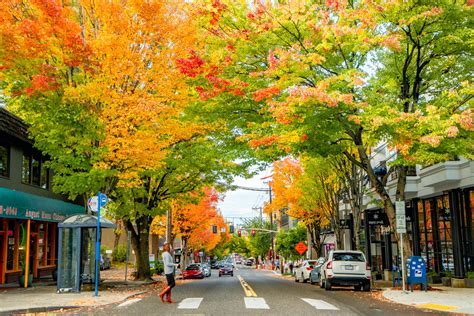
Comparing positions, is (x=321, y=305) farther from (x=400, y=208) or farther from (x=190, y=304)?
(x=400, y=208)

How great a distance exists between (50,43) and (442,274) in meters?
21.0

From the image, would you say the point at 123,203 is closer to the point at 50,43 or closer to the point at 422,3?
the point at 50,43

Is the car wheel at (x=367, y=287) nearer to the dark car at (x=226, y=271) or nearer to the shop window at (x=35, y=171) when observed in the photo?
the shop window at (x=35, y=171)

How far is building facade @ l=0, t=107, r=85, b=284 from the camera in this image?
22.5 metres

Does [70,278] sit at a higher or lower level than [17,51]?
lower

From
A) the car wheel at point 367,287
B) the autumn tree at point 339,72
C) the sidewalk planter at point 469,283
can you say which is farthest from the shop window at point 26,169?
the sidewalk planter at point 469,283

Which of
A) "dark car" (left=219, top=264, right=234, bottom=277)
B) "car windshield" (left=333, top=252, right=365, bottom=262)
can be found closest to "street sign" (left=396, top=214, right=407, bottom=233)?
"car windshield" (left=333, top=252, right=365, bottom=262)

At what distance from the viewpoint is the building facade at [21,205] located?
73.7 feet

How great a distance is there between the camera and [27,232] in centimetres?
2347

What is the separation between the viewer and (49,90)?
19031 mm

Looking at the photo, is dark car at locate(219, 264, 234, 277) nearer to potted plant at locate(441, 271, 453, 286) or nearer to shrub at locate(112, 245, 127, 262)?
shrub at locate(112, 245, 127, 262)

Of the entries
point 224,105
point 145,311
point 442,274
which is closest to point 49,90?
point 224,105

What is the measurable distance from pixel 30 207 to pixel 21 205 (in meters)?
1.17

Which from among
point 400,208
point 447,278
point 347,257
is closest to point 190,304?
point 400,208
